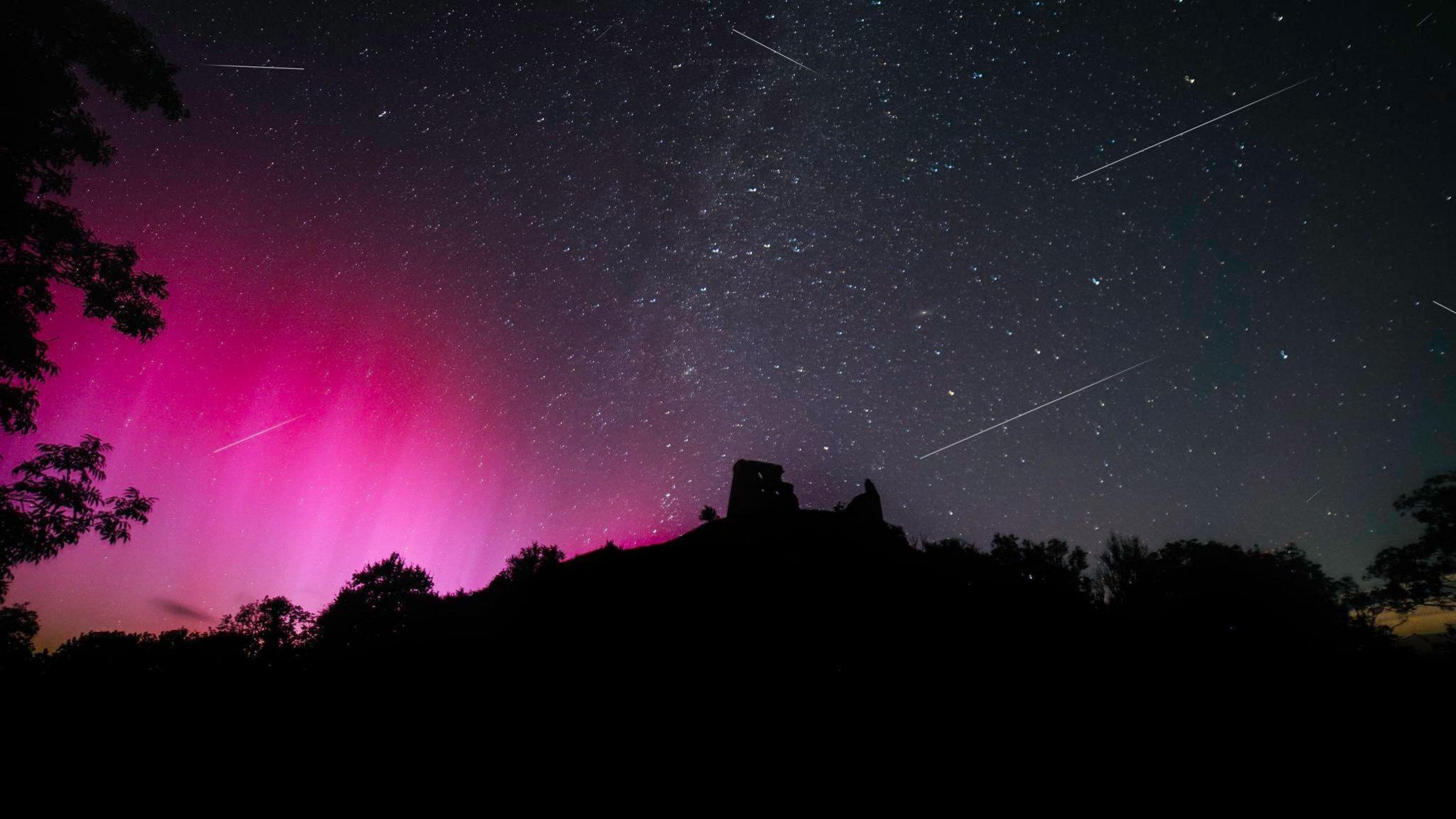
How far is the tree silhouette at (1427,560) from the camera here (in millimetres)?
24609

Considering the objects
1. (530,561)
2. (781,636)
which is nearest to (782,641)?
(781,636)

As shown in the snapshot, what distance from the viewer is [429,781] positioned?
8.51 meters

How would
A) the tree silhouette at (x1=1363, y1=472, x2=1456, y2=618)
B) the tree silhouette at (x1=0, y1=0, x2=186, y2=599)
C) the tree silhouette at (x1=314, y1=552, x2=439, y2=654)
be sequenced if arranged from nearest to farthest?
the tree silhouette at (x1=0, y1=0, x2=186, y2=599) → the tree silhouette at (x1=1363, y1=472, x2=1456, y2=618) → the tree silhouette at (x1=314, y1=552, x2=439, y2=654)

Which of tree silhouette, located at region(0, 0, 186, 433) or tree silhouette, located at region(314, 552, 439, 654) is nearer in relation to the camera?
tree silhouette, located at region(0, 0, 186, 433)

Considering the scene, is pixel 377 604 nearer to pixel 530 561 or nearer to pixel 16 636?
pixel 530 561

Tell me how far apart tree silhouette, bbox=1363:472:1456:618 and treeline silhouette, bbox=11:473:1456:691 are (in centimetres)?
16

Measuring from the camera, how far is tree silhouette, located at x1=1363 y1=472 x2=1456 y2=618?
24609 mm

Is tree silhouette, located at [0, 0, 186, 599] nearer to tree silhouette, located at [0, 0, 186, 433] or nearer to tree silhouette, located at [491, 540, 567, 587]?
tree silhouette, located at [0, 0, 186, 433]

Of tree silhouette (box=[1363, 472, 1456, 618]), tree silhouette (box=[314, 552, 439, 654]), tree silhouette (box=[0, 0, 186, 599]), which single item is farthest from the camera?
tree silhouette (box=[314, 552, 439, 654])

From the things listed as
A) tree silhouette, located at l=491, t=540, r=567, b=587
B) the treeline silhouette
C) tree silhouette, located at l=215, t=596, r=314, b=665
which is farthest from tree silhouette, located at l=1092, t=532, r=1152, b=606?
tree silhouette, located at l=215, t=596, r=314, b=665

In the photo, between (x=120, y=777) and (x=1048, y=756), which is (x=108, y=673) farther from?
(x=1048, y=756)

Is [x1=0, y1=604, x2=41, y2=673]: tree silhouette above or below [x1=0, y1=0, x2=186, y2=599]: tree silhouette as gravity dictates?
below

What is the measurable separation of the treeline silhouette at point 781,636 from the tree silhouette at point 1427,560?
0.16m

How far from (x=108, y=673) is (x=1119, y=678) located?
2781cm
